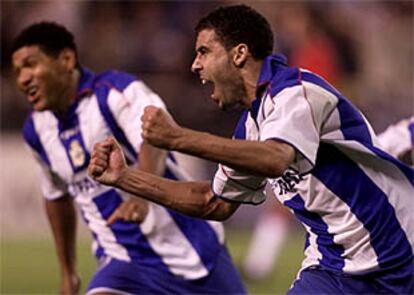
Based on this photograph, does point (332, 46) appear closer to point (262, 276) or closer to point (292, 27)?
point (292, 27)

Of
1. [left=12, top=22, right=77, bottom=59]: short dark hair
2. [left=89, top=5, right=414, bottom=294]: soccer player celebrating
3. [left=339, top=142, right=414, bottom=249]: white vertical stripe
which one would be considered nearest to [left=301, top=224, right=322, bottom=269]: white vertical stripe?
[left=89, top=5, right=414, bottom=294]: soccer player celebrating

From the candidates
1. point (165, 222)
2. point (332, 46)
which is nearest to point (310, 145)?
point (165, 222)

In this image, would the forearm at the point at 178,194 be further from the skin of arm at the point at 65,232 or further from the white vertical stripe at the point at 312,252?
the skin of arm at the point at 65,232

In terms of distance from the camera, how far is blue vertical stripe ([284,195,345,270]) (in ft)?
17.7

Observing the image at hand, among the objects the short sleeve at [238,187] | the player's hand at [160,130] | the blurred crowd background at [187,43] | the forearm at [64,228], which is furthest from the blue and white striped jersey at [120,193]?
the blurred crowd background at [187,43]

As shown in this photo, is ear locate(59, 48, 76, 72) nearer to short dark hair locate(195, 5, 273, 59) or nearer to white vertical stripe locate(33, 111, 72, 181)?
white vertical stripe locate(33, 111, 72, 181)

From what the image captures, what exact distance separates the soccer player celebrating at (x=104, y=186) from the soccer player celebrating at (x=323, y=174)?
1.31 meters

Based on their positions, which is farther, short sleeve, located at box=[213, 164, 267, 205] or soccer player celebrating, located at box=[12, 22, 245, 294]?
soccer player celebrating, located at box=[12, 22, 245, 294]

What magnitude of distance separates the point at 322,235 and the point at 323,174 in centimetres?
32

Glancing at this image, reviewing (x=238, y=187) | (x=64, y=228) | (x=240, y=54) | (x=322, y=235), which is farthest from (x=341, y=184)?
(x=64, y=228)

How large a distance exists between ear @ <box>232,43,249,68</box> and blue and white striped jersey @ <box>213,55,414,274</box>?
9 cm

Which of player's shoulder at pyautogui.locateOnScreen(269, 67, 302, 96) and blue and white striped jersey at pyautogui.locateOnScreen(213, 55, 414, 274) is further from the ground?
player's shoulder at pyautogui.locateOnScreen(269, 67, 302, 96)

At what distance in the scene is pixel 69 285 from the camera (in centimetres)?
734

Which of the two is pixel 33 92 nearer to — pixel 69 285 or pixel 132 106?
pixel 132 106
